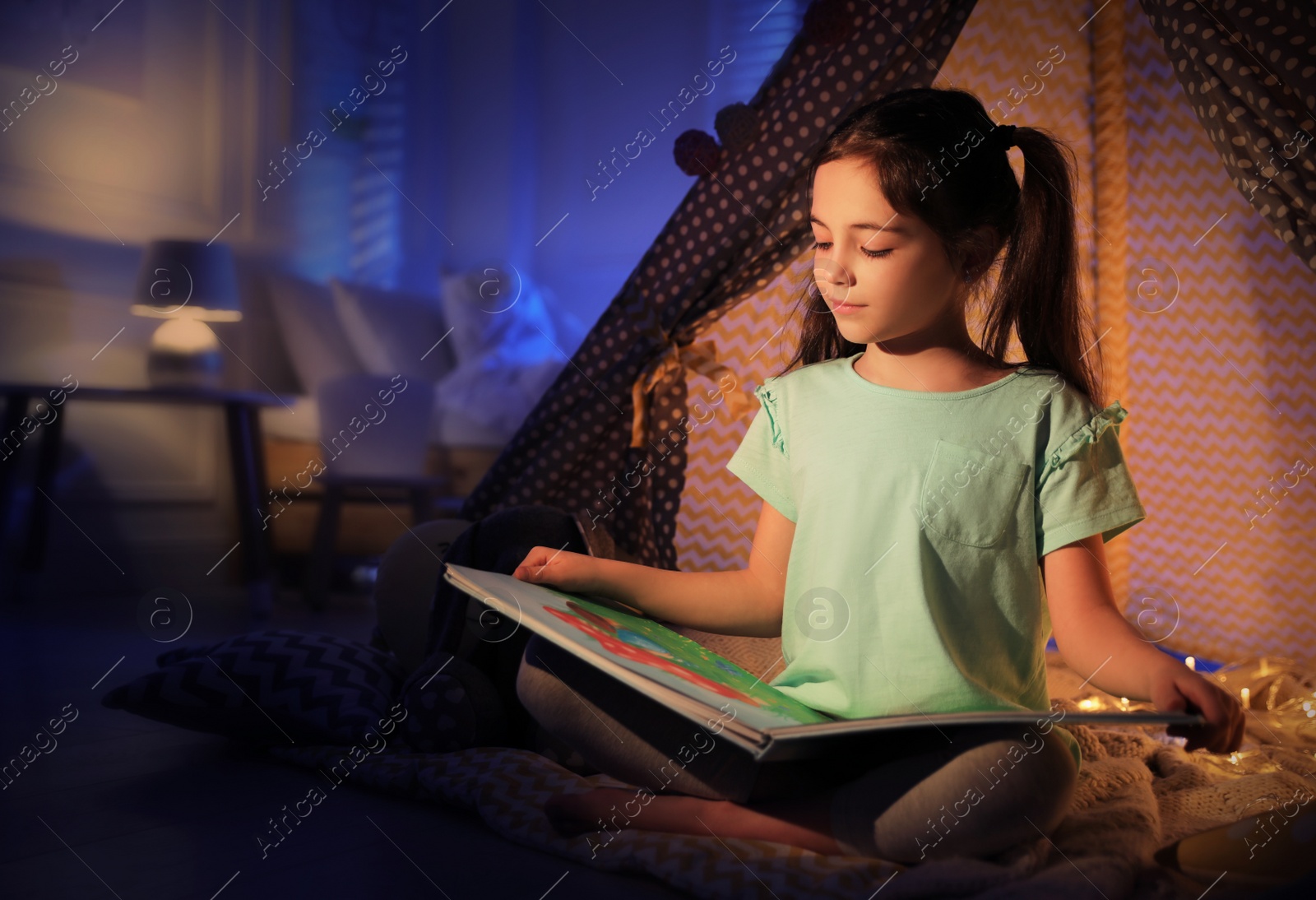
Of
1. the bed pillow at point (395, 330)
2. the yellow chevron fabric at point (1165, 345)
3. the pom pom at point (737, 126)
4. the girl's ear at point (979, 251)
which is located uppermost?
the bed pillow at point (395, 330)

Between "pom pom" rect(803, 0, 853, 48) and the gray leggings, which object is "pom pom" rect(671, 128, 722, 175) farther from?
the gray leggings

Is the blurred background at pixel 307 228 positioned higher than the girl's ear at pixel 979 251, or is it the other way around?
the blurred background at pixel 307 228

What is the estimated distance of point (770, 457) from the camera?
89cm

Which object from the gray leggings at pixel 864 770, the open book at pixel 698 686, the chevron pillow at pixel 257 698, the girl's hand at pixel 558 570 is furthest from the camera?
the chevron pillow at pixel 257 698

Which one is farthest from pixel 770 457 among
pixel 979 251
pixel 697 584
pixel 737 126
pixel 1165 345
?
pixel 1165 345

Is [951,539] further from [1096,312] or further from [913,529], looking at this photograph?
[1096,312]

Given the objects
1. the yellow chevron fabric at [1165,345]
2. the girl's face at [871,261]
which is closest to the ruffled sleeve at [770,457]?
the girl's face at [871,261]

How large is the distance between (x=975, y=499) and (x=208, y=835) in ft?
2.24

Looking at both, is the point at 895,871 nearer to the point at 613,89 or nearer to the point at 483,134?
the point at 613,89

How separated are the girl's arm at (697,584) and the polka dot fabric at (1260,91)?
0.74 metres

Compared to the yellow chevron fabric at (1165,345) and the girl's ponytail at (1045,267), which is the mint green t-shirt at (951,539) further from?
the yellow chevron fabric at (1165,345)

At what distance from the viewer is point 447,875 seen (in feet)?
2.38

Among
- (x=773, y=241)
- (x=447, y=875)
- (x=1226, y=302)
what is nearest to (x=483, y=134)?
(x=773, y=241)

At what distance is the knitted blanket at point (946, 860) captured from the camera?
25.9 inches
